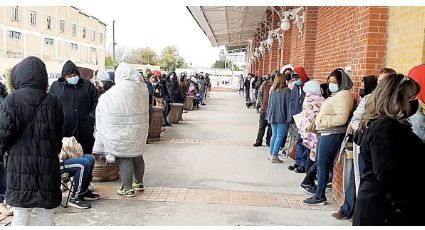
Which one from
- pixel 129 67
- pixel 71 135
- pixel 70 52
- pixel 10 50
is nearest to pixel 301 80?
pixel 129 67

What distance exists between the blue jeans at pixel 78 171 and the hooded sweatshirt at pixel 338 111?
8.24 ft

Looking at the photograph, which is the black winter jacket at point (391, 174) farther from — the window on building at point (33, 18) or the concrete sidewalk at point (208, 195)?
the window on building at point (33, 18)

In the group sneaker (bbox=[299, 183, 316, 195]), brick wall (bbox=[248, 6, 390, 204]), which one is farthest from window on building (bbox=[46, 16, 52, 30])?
sneaker (bbox=[299, 183, 316, 195])

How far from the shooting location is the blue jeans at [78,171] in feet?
15.6

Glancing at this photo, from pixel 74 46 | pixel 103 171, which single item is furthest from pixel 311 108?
pixel 74 46

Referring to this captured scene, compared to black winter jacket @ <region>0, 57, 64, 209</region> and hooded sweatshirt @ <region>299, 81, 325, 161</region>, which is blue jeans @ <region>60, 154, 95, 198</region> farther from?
hooded sweatshirt @ <region>299, 81, 325, 161</region>

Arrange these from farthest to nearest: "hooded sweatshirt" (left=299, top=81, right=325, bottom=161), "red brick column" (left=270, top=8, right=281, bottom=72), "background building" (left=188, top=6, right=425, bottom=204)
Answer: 1. "red brick column" (left=270, top=8, right=281, bottom=72)
2. "hooded sweatshirt" (left=299, top=81, right=325, bottom=161)
3. "background building" (left=188, top=6, right=425, bottom=204)

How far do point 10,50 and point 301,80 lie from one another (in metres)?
29.2

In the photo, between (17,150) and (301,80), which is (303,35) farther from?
(17,150)

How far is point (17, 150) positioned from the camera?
325cm

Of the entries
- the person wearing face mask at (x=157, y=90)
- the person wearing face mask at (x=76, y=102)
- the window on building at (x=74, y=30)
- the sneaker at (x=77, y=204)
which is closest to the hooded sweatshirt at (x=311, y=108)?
the person wearing face mask at (x=76, y=102)

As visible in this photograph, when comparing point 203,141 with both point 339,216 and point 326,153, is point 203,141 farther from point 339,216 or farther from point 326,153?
point 339,216

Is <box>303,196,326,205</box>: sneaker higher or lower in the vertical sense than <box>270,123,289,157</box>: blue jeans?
lower

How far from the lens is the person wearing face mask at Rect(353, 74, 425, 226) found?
251 centimetres
